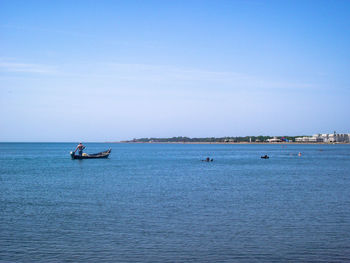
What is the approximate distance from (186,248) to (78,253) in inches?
166

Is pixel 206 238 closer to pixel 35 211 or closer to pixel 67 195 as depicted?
pixel 35 211

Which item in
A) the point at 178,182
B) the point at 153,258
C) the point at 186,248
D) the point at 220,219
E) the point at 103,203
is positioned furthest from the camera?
the point at 178,182

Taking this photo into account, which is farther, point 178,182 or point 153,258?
point 178,182

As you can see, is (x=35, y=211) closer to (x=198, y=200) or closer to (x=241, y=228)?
(x=198, y=200)

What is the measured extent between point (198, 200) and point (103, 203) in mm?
6461

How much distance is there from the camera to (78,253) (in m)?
14.8

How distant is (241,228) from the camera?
18.3 metres

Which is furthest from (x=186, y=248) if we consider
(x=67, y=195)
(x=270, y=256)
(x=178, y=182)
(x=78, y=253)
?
(x=178, y=182)

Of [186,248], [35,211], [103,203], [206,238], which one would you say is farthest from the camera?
[103,203]

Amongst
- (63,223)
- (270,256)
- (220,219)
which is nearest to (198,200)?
(220,219)

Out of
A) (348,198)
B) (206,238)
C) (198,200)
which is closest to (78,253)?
(206,238)

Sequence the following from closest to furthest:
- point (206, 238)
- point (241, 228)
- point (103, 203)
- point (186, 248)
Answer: point (186, 248)
point (206, 238)
point (241, 228)
point (103, 203)

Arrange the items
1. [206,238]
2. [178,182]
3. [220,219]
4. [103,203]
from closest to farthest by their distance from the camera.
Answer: [206,238] → [220,219] → [103,203] → [178,182]

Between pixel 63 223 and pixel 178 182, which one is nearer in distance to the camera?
pixel 63 223
